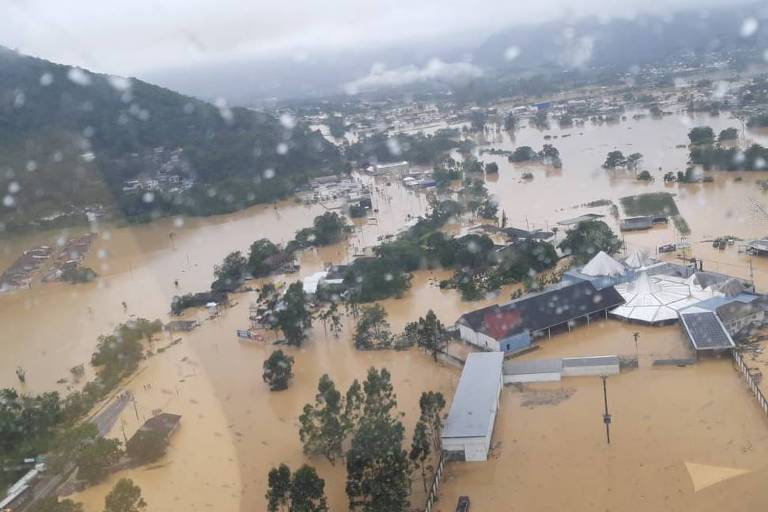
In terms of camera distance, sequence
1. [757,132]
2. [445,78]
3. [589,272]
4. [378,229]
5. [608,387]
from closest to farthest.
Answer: [608,387] < [589,272] < [378,229] < [757,132] < [445,78]

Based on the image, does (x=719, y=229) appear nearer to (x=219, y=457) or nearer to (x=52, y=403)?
(x=219, y=457)

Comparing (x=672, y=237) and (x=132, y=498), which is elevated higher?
(x=132, y=498)

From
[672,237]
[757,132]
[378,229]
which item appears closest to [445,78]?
[757,132]

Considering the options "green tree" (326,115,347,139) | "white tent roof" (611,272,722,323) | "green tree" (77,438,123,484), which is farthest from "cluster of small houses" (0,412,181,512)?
"green tree" (326,115,347,139)

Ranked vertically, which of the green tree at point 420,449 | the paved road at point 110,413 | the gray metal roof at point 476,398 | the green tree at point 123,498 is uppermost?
the green tree at point 123,498

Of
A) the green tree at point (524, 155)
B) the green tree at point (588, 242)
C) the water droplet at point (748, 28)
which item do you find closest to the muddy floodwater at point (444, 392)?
the green tree at point (588, 242)

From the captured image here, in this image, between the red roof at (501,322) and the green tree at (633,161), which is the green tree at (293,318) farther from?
the green tree at (633,161)

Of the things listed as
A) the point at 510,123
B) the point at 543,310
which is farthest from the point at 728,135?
the point at 543,310
